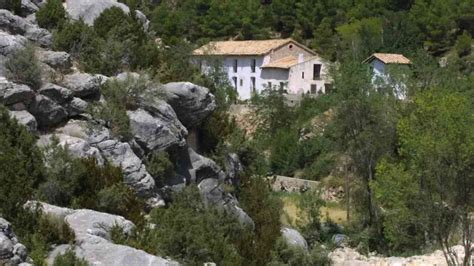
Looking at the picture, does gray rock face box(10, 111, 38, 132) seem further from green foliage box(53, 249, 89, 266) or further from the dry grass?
the dry grass

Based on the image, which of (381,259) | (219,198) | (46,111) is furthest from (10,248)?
(381,259)

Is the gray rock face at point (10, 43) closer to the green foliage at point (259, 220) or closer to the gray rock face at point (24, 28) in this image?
the gray rock face at point (24, 28)

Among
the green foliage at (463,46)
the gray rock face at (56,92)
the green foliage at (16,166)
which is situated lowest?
the green foliage at (16,166)

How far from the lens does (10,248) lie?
1176cm

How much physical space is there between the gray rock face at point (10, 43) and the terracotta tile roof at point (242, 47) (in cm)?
4106

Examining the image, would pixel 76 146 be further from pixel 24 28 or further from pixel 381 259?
pixel 381 259

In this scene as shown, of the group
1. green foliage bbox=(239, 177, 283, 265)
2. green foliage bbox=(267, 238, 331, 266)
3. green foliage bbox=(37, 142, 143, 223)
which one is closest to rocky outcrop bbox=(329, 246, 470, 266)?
green foliage bbox=(239, 177, 283, 265)

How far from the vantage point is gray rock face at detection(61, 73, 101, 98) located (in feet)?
63.7

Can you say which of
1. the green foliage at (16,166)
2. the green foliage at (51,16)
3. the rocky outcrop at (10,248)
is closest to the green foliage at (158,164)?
the green foliage at (16,166)

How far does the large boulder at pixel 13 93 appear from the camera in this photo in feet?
57.6

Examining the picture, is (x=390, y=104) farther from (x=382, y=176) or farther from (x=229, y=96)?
Answer: (x=229, y=96)

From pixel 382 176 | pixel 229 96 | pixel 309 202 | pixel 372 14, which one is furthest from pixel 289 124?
pixel 382 176

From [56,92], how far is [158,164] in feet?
9.40

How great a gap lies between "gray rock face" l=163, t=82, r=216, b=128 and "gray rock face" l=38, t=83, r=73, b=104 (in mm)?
2747
